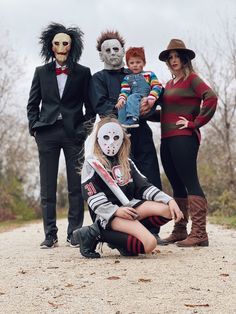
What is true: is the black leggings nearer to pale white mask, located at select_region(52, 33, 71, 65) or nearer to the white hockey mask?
the white hockey mask

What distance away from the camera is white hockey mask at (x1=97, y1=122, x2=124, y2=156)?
6.13 m

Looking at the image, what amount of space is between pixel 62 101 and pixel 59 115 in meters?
0.18

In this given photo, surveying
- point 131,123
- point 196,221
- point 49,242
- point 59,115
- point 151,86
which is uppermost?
point 151,86

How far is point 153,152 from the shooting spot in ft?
23.0

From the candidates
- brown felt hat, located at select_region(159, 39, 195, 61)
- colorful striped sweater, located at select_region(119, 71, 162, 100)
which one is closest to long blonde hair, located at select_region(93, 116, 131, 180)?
colorful striped sweater, located at select_region(119, 71, 162, 100)

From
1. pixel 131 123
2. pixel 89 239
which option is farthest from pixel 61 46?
pixel 89 239

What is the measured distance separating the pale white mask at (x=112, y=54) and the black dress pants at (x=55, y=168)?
0.88 meters

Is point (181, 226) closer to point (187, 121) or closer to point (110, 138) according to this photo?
point (187, 121)

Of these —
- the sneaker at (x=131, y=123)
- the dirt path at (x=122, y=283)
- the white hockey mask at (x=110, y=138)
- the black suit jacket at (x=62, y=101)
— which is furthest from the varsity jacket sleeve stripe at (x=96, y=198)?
the black suit jacket at (x=62, y=101)

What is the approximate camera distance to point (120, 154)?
20.4 ft

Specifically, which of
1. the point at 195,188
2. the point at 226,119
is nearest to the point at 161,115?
the point at 195,188

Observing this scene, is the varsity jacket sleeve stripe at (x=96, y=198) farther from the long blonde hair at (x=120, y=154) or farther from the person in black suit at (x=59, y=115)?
the person in black suit at (x=59, y=115)

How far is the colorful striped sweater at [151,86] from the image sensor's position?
21.5 ft

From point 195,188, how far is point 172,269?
5.45 feet
